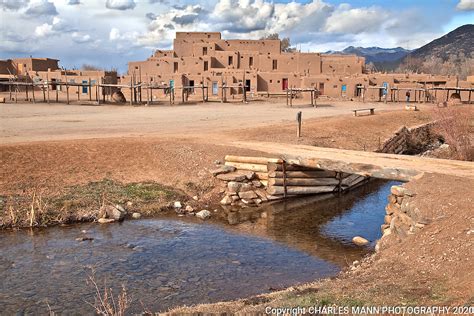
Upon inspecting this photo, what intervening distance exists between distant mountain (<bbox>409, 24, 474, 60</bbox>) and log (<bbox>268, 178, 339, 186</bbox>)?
158039mm

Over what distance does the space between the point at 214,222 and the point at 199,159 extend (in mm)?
4068

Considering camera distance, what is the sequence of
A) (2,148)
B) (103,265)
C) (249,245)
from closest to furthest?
(103,265) < (249,245) < (2,148)

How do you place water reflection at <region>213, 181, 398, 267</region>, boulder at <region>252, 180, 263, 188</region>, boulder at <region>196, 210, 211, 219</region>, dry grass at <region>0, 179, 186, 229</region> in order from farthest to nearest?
boulder at <region>252, 180, 263, 188</region>
boulder at <region>196, 210, 211, 219</region>
dry grass at <region>0, 179, 186, 229</region>
water reflection at <region>213, 181, 398, 267</region>

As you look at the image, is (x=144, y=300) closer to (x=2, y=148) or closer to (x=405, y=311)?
(x=405, y=311)

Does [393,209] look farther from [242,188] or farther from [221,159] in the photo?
[221,159]

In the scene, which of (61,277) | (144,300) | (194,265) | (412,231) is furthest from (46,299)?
(412,231)

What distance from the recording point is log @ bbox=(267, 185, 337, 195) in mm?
14547

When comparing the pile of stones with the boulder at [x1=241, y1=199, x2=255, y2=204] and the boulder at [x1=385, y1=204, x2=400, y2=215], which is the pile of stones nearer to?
the boulder at [x1=241, y1=199, x2=255, y2=204]

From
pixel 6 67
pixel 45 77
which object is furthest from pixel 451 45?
pixel 6 67

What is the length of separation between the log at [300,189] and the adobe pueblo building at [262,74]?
3496 cm

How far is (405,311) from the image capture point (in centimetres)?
487

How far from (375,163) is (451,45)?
607ft

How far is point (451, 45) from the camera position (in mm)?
176000

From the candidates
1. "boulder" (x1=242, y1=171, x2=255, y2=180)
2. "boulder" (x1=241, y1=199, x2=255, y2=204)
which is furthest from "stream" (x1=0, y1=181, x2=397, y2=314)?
"boulder" (x1=242, y1=171, x2=255, y2=180)
